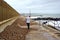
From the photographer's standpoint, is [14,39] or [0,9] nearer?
[14,39]

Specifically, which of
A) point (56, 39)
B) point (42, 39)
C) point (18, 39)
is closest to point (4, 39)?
point (18, 39)

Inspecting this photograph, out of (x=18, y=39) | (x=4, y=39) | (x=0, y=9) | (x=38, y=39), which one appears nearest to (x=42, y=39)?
(x=38, y=39)

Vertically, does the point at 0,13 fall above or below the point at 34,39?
above

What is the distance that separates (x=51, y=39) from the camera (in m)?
16.1

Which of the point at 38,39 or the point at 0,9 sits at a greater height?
the point at 0,9

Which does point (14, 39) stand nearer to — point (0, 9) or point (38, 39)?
point (38, 39)

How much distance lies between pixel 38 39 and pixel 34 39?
332mm

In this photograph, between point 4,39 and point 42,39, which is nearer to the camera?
point 4,39

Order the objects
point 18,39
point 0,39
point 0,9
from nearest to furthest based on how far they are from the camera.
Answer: point 0,39 → point 18,39 → point 0,9

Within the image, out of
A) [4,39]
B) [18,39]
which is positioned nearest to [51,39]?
[18,39]

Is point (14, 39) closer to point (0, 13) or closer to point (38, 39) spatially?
point (38, 39)

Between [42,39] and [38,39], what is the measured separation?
0.33m

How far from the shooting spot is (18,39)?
15250 mm

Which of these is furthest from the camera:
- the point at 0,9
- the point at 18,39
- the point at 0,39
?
the point at 0,9
